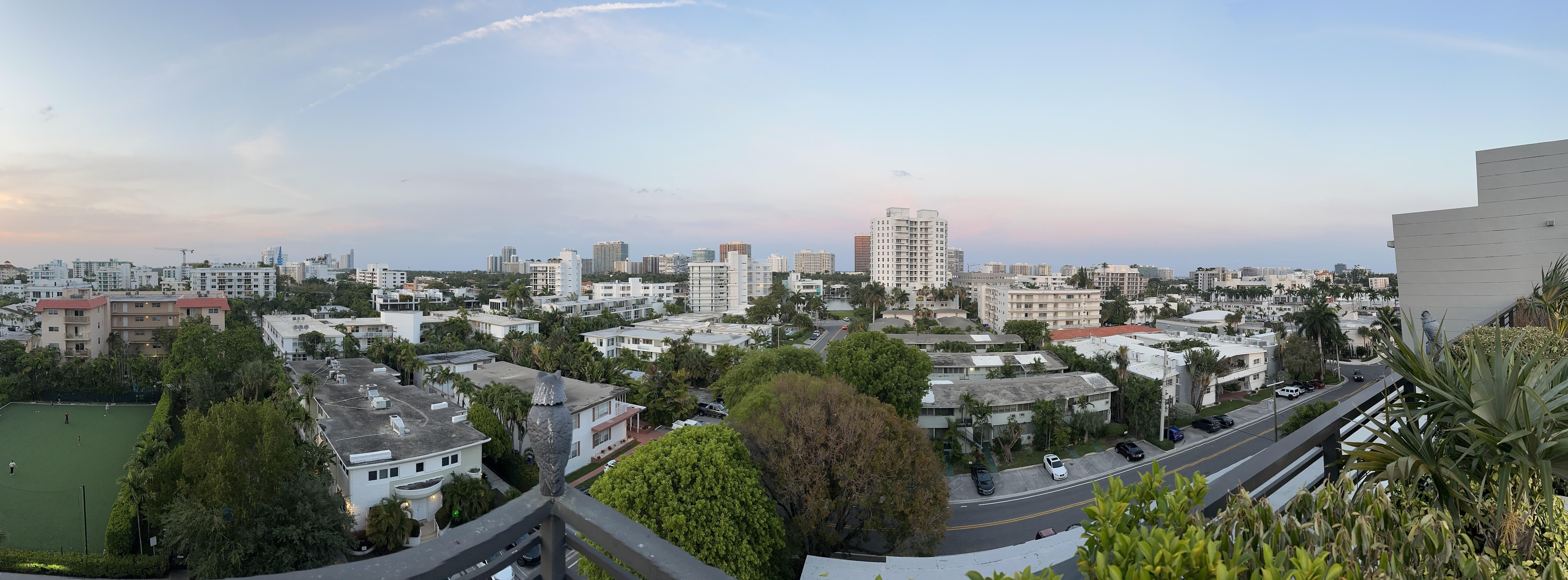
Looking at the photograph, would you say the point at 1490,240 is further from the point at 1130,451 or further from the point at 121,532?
the point at 121,532

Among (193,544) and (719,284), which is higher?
(719,284)

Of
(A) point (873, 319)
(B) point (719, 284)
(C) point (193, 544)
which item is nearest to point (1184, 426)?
(C) point (193, 544)

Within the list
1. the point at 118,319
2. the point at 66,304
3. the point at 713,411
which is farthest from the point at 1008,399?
the point at 118,319

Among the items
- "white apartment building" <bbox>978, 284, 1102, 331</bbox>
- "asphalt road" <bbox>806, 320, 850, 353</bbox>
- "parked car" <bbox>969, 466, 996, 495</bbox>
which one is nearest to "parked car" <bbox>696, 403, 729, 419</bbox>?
"parked car" <bbox>969, 466, 996, 495</bbox>

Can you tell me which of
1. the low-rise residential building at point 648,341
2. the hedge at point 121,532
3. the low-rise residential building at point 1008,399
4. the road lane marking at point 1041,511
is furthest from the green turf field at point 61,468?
the low-rise residential building at point 1008,399

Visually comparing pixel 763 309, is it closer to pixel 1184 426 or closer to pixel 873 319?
pixel 873 319

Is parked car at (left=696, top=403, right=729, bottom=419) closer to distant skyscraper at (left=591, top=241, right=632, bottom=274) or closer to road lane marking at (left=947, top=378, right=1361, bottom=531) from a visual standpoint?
road lane marking at (left=947, top=378, right=1361, bottom=531)
